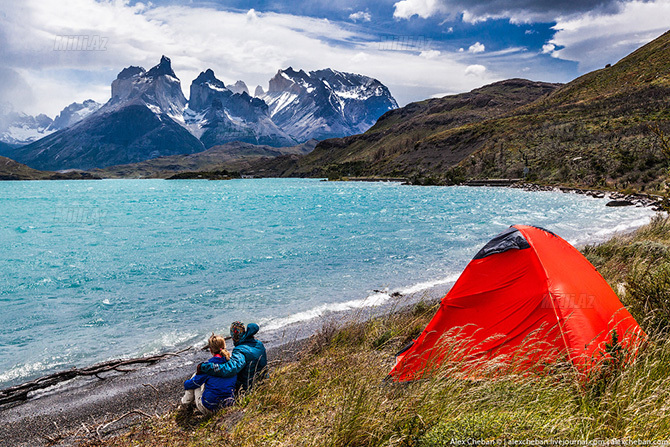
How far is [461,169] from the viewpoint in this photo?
98562mm

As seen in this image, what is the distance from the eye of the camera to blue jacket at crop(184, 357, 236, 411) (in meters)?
6.20

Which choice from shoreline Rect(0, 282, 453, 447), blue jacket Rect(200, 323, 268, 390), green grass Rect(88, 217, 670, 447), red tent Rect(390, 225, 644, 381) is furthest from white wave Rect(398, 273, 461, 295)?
blue jacket Rect(200, 323, 268, 390)

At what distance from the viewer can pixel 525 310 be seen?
257 inches

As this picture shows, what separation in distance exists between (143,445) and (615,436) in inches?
243

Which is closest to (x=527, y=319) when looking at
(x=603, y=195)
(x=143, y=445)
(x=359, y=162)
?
(x=143, y=445)

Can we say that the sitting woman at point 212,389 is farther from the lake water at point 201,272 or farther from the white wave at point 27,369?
the white wave at point 27,369

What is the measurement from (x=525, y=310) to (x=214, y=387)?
18.7 ft

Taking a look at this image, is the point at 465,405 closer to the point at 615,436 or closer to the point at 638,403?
the point at 615,436

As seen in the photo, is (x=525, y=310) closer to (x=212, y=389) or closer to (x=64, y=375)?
(x=212, y=389)

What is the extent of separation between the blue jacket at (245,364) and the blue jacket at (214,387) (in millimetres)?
93

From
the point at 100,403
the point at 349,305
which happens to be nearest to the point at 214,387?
the point at 100,403

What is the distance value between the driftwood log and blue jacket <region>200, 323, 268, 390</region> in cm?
387

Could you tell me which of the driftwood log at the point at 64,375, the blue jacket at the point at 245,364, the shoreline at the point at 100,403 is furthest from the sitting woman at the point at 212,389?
the driftwood log at the point at 64,375

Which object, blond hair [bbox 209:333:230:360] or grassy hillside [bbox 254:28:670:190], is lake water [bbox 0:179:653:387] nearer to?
blond hair [bbox 209:333:230:360]
